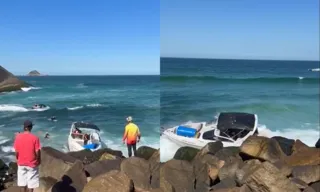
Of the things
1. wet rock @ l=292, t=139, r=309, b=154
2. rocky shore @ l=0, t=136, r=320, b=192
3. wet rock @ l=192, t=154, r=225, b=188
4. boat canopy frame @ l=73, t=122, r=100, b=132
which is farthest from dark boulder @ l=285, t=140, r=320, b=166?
boat canopy frame @ l=73, t=122, r=100, b=132

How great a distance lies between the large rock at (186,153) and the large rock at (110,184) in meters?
2.32

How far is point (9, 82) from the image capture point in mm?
5777

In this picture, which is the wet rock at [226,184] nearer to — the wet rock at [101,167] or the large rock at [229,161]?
the large rock at [229,161]

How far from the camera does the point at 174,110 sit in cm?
1158

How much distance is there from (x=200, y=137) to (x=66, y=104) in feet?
8.69

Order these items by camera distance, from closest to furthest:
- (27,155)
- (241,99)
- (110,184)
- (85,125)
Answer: (27,155) < (110,184) < (85,125) < (241,99)

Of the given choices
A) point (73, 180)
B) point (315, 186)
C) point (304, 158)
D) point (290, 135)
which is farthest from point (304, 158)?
point (290, 135)

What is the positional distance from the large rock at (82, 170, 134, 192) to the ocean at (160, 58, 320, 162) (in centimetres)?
236

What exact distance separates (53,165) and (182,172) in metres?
1.63

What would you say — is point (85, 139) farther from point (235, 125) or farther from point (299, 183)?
point (235, 125)

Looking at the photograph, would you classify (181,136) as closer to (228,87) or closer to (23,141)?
(23,141)

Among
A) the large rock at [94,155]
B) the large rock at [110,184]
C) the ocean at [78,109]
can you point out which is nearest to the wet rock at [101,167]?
the large rock at [94,155]

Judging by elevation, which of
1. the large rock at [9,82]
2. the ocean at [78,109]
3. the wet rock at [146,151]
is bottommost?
the wet rock at [146,151]

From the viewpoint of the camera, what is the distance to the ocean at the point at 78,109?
232 inches
